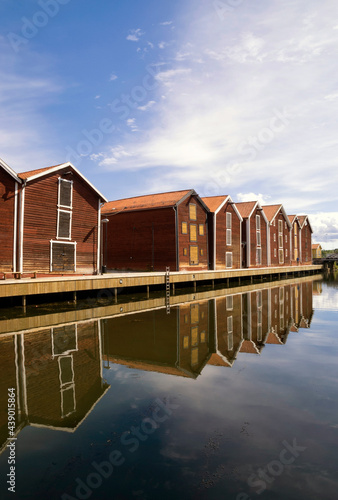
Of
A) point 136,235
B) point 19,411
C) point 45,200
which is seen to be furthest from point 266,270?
point 19,411

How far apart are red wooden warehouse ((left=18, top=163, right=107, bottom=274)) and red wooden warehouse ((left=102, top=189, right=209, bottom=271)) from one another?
779cm

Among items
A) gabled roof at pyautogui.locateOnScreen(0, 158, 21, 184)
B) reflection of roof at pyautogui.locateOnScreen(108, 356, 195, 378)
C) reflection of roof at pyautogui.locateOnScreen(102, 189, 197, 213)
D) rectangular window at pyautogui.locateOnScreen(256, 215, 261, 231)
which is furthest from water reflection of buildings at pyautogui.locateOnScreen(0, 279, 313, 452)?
rectangular window at pyautogui.locateOnScreen(256, 215, 261, 231)

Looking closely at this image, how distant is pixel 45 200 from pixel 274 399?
65.2 ft

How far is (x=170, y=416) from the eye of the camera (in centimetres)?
564

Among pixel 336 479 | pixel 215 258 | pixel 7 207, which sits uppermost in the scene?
pixel 7 207

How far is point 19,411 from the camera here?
580cm

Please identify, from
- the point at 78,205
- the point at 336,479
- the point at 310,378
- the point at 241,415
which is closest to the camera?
the point at 336,479

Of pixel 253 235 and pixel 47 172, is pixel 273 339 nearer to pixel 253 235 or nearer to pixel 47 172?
pixel 47 172

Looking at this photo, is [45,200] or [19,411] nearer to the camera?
[19,411]

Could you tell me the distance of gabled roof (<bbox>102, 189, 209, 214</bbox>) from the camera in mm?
33219

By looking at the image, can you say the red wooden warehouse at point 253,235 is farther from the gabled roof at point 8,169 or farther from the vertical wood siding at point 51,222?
the gabled roof at point 8,169

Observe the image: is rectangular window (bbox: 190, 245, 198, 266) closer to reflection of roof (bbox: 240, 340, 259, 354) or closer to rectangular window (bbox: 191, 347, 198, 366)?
reflection of roof (bbox: 240, 340, 259, 354)

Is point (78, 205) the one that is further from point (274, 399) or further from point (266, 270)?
point (266, 270)

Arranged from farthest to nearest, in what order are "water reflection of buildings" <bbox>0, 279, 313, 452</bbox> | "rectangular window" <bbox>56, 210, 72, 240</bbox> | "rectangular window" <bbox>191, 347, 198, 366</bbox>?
1. "rectangular window" <bbox>56, 210, 72, 240</bbox>
2. "rectangular window" <bbox>191, 347, 198, 366</bbox>
3. "water reflection of buildings" <bbox>0, 279, 313, 452</bbox>
